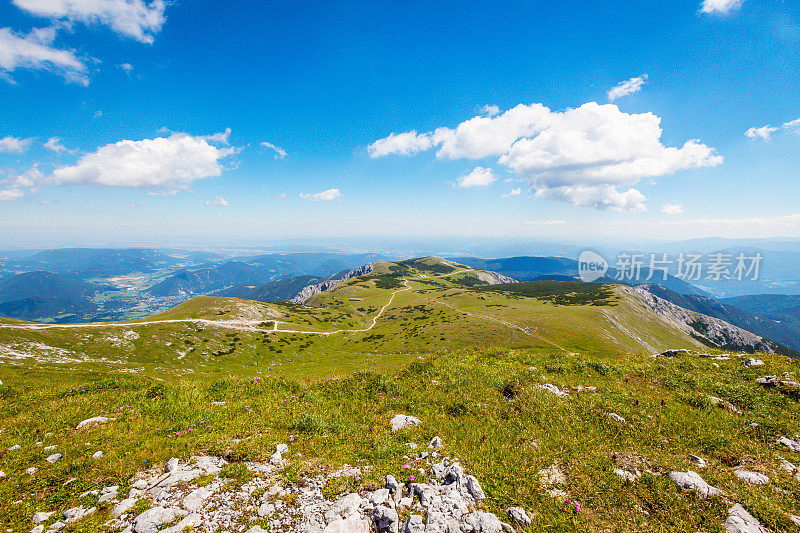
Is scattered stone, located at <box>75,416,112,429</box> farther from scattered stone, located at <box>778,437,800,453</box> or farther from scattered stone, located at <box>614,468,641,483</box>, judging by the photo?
scattered stone, located at <box>778,437,800,453</box>

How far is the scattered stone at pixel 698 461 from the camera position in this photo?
26.3 ft

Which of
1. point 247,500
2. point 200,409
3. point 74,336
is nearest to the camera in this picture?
point 247,500

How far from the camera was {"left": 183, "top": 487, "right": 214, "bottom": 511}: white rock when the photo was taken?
254 inches

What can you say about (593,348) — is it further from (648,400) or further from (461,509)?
(461,509)

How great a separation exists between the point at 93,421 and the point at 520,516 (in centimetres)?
1407

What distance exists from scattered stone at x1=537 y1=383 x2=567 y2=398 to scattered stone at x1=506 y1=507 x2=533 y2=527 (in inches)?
270

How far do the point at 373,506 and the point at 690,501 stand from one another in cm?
753

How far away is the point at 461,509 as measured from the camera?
21.3 feet

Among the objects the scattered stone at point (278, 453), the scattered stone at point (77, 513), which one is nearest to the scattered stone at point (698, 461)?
the scattered stone at point (278, 453)

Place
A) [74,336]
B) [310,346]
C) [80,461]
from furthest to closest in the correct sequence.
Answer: [310,346], [74,336], [80,461]

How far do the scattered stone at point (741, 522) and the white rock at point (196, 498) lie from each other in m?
11.6

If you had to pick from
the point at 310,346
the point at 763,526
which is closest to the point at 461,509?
the point at 763,526

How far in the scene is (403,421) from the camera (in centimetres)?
1075

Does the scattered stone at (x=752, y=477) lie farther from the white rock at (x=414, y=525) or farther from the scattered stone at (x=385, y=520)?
the scattered stone at (x=385, y=520)
